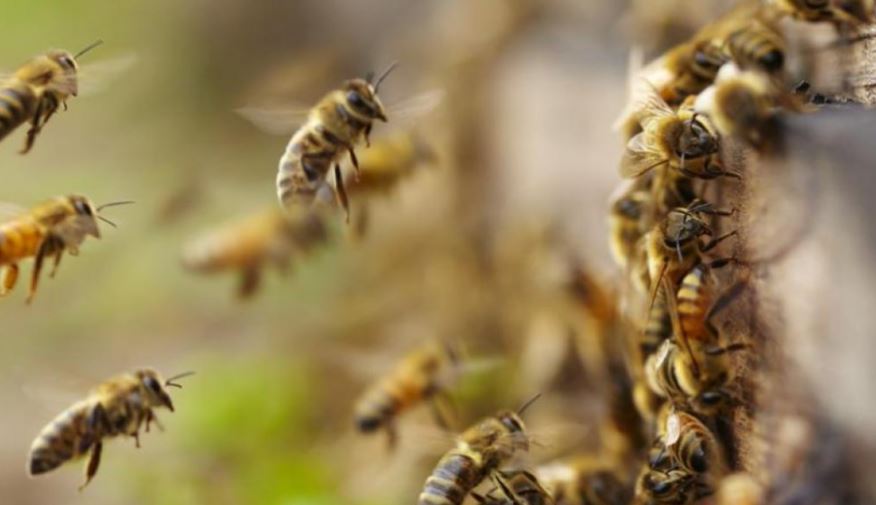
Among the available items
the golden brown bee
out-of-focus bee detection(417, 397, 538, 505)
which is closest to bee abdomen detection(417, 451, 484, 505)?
out-of-focus bee detection(417, 397, 538, 505)

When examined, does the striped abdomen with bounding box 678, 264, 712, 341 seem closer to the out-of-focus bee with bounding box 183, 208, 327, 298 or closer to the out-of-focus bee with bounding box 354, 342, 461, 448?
the out-of-focus bee with bounding box 354, 342, 461, 448

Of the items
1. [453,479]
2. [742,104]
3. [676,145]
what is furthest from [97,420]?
[742,104]

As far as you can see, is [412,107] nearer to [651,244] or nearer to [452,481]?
[651,244]

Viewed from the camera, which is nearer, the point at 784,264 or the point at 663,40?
the point at 784,264

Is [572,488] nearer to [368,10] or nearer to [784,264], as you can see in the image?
[784,264]

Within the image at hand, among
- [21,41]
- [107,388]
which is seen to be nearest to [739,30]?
[107,388]

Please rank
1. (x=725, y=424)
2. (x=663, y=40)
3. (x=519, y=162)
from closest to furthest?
(x=725, y=424)
(x=663, y=40)
(x=519, y=162)

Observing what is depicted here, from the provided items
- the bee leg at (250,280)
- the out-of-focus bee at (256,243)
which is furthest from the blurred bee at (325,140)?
the bee leg at (250,280)
